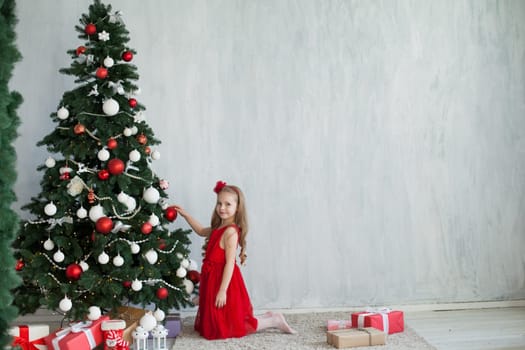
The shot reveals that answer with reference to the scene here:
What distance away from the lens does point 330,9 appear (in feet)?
14.0

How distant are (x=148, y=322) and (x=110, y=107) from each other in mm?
1183

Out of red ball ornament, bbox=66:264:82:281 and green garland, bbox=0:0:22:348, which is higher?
green garland, bbox=0:0:22:348

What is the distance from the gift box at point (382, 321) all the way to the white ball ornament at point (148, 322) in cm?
115

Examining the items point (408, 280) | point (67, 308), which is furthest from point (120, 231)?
point (408, 280)

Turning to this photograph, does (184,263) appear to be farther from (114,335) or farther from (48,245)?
(48,245)

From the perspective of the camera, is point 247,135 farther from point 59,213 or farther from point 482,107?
point 482,107

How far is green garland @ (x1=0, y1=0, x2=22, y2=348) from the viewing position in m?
1.98

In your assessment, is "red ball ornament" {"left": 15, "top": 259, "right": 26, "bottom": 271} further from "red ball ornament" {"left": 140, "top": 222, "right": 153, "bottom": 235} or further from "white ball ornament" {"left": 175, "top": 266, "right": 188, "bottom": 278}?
"white ball ornament" {"left": 175, "top": 266, "right": 188, "bottom": 278}

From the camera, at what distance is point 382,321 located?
137 inches

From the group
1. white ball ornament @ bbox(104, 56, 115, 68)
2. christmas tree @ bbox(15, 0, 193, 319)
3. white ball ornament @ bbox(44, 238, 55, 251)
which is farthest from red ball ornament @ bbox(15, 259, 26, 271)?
white ball ornament @ bbox(104, 56, 115, 68)

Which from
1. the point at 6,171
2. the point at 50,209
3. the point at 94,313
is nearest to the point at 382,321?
the point at 94,313

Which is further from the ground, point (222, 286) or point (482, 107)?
point (482, 107)

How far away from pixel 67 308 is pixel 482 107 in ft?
10.2

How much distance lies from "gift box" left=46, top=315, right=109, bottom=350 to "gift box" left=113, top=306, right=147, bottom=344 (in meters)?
0.17
